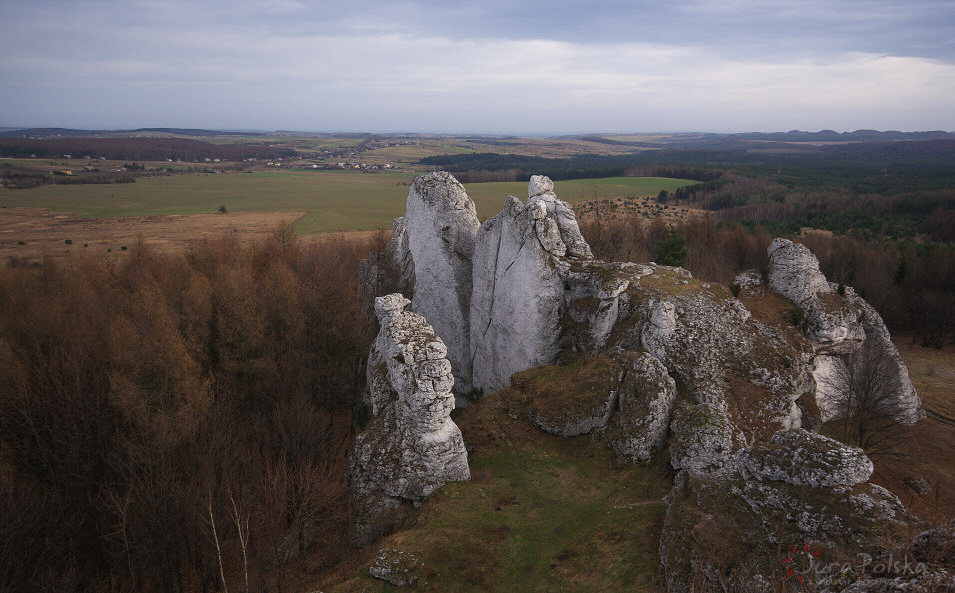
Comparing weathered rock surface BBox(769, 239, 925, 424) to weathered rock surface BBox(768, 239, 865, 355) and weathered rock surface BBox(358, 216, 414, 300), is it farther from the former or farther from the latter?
weathered rock surface BBox(358, 216, 414, 300)

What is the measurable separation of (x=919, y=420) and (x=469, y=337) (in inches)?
1095

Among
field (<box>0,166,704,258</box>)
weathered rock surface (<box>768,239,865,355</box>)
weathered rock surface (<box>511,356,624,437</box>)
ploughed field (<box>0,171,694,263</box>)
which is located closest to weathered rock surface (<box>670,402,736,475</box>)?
weathered rock surface (<box>511,356,624,437</box>)

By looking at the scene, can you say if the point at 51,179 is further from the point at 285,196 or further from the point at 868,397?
the point at 868,397

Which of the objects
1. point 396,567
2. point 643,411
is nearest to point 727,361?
point 643,411

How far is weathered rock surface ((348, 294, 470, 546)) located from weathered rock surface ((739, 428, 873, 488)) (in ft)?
35.9

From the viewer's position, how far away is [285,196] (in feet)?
397

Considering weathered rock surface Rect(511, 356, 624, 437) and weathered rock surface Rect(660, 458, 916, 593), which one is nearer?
weathered rock surface Rect(660, 458, 916, 593)

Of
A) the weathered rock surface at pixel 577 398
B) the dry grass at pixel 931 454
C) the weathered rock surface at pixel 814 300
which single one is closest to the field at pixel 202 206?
the weathered rock surface at pixel 814 300

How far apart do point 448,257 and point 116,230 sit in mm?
70983

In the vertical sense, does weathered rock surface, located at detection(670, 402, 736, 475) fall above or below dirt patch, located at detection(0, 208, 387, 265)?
below

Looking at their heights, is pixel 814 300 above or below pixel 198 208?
below

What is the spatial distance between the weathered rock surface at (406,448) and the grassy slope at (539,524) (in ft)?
3.34

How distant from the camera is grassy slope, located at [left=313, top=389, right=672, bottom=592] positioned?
1498 cm

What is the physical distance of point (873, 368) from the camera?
25078 millimetres
